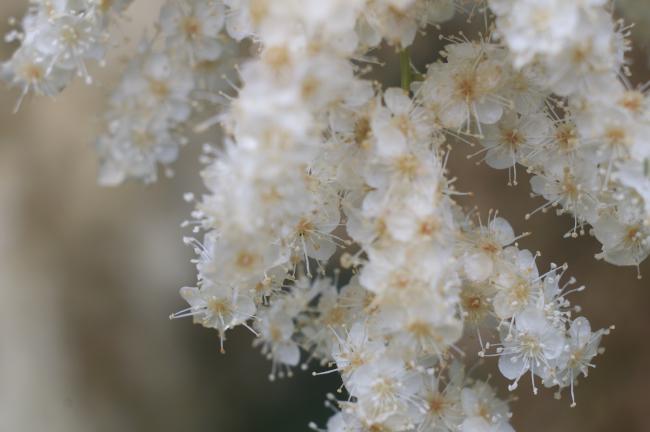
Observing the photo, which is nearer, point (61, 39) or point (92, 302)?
point (61, 39)

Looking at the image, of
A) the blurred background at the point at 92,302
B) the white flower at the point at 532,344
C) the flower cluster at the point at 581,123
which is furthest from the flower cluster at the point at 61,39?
the blurred background at the point at 92,302

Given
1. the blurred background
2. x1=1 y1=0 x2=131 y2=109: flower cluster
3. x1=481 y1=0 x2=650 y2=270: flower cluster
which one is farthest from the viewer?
the blurred background

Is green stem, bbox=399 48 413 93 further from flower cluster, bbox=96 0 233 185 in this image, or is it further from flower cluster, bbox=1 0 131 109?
flower cluster, bbox=1 0 131 109

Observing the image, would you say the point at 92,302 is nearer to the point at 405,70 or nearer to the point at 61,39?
the point at 61,39

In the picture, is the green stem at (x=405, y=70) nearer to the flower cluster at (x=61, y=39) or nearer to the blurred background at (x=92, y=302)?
the flower cluster at (x=61, y=39)

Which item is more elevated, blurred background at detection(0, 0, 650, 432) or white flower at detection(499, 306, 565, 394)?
white flower at detection(499, 306, 565, 394)

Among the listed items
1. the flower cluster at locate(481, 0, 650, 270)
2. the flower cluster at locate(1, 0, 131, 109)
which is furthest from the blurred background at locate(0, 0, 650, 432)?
A: the flower cluster at locate(481, 0, 650, 270)

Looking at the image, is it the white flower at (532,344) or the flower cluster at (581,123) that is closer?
the flower cluster at (581,123)

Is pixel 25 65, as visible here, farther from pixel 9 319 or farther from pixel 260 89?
pixel 9 319

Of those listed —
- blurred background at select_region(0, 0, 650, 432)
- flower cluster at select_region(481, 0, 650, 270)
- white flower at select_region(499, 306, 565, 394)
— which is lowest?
blurred background at select_region(0, 0, 650, 432)

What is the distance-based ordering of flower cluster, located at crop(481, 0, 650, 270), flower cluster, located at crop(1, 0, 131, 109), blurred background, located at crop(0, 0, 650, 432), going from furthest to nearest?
blurred background, located at crop(0, 0, 650, 432) < flower cluster, located at crop(1, 0, 131, 109) < flower cluster, located at crop(481, 0, 650, 270)

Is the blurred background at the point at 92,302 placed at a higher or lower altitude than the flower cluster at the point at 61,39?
lower

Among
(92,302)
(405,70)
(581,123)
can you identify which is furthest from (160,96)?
(92,302)
